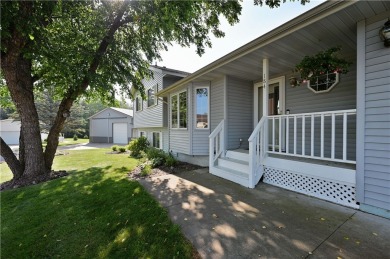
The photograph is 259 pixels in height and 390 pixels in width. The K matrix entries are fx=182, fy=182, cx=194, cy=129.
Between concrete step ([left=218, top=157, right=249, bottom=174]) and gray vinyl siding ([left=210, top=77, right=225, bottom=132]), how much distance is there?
157cm

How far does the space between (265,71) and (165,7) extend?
3.00m

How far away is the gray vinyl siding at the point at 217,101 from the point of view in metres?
6.51

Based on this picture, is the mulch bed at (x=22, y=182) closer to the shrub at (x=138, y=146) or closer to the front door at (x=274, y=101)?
the shrub at (x=138, y=146)

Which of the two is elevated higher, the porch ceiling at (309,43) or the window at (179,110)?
the porch ceiling at (309,43)

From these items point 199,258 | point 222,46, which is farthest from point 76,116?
point 199,258

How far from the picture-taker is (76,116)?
2494cm

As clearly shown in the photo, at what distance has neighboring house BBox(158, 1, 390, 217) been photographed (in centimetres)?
293

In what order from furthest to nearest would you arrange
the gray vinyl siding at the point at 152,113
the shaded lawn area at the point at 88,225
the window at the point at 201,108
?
1. the gray vinyl siding at the point at 152,113
2. the window at the point at 201,108
3. the shaded lawn area at the point at 88,225

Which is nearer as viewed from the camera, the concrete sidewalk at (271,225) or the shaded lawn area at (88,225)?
the concrete sidewalk at (271,225)

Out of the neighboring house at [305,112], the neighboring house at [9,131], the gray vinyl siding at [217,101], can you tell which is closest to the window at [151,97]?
the neighboring house at [305,112]

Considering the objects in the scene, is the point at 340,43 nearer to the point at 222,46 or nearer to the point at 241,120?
the point at 241,120

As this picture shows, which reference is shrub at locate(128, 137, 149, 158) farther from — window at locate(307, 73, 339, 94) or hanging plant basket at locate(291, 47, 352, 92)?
hanging plant basket at locate(291, 47, 352, 92)

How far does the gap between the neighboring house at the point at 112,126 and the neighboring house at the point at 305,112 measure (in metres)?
15.2

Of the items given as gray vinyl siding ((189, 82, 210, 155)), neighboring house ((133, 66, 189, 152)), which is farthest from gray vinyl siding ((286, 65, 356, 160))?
neighboring house ((133, 66, 189, 152))
